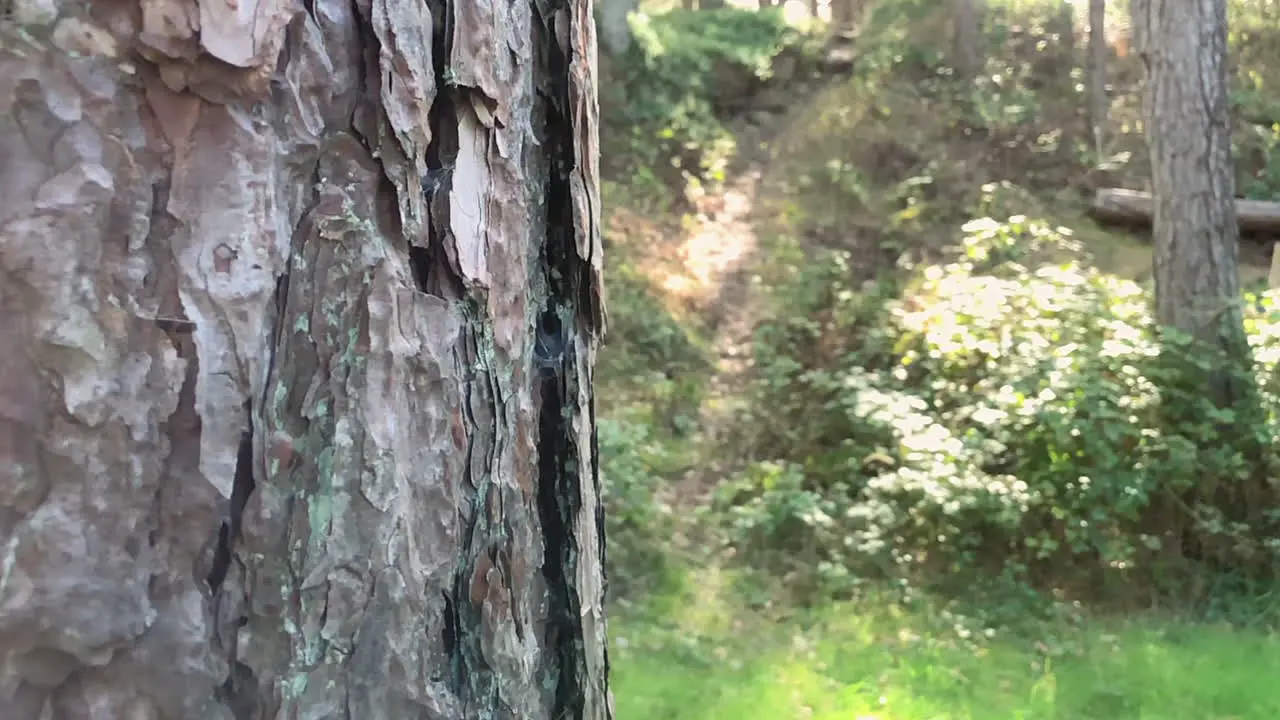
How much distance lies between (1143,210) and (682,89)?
14.9 ft

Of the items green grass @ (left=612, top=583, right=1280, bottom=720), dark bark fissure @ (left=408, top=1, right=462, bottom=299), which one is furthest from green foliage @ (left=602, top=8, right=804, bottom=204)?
dark bark fissure @ (left=408, top=1, right=462, bottom=299)

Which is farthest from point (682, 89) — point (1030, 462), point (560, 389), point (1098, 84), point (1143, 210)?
point (560, 389)

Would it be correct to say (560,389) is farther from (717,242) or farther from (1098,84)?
(1098,84)

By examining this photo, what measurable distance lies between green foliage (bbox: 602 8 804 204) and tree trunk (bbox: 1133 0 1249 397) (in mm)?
4051

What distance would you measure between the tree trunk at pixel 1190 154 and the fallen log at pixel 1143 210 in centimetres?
182

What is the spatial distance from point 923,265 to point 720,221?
194 centimetres

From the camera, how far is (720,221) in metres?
8.47

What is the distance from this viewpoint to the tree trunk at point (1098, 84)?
8625mm

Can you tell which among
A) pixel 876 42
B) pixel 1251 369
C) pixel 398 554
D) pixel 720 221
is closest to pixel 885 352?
pixel 1251 369

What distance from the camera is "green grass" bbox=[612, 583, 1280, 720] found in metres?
3.57

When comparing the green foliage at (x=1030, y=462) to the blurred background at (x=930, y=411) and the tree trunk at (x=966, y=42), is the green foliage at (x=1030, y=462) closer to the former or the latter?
the blurred background at (x=930, y=411)

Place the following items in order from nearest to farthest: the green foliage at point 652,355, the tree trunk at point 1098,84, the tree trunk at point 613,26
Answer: the green foliage at point 652,355
the tree trunk at point 1098,84
the tree trunk at point 613,26

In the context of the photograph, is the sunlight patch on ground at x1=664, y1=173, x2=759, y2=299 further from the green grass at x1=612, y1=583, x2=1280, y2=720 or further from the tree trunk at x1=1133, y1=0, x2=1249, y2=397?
the green grass at x1=612, y1=583, x2=1280, y2=720

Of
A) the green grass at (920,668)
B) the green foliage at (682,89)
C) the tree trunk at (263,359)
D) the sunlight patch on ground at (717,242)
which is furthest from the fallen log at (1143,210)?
the tree trunk at (263,359)
